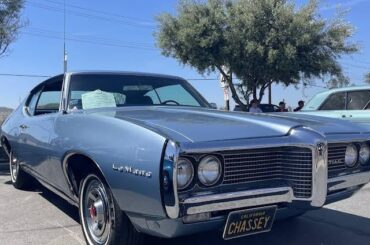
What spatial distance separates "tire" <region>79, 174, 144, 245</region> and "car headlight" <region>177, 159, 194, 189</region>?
605mm

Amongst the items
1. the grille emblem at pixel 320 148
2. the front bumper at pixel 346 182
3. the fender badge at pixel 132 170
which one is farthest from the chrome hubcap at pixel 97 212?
the front bumper at pixel 346 182

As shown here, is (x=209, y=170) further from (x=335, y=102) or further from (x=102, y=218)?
(x=335, y=102)

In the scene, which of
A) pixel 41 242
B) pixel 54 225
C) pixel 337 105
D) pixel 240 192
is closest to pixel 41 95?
pixel 54 225

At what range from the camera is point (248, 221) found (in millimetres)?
3064

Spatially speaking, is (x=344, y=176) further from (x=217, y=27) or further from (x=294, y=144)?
(x=217, y=27)

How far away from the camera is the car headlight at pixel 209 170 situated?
291 centimetres

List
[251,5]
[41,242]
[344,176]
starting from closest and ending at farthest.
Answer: [344,176]
[41,242]
[251,5]

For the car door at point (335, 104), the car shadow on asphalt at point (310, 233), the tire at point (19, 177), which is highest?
the car door at point (335, 104)

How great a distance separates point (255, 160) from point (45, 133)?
Answer: 218 cm

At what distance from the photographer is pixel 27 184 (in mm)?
6258

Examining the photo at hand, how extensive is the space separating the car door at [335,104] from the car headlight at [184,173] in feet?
21.7

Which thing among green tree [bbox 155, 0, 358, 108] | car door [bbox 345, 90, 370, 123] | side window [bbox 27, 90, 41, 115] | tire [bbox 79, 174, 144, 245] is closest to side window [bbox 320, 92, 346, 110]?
car door [bbox 345, 90, 370, 123]

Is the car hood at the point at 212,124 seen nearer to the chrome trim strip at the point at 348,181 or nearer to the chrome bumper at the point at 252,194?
the chrome bumper at the point at 252,194

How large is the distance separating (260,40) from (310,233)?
17.5 metres
